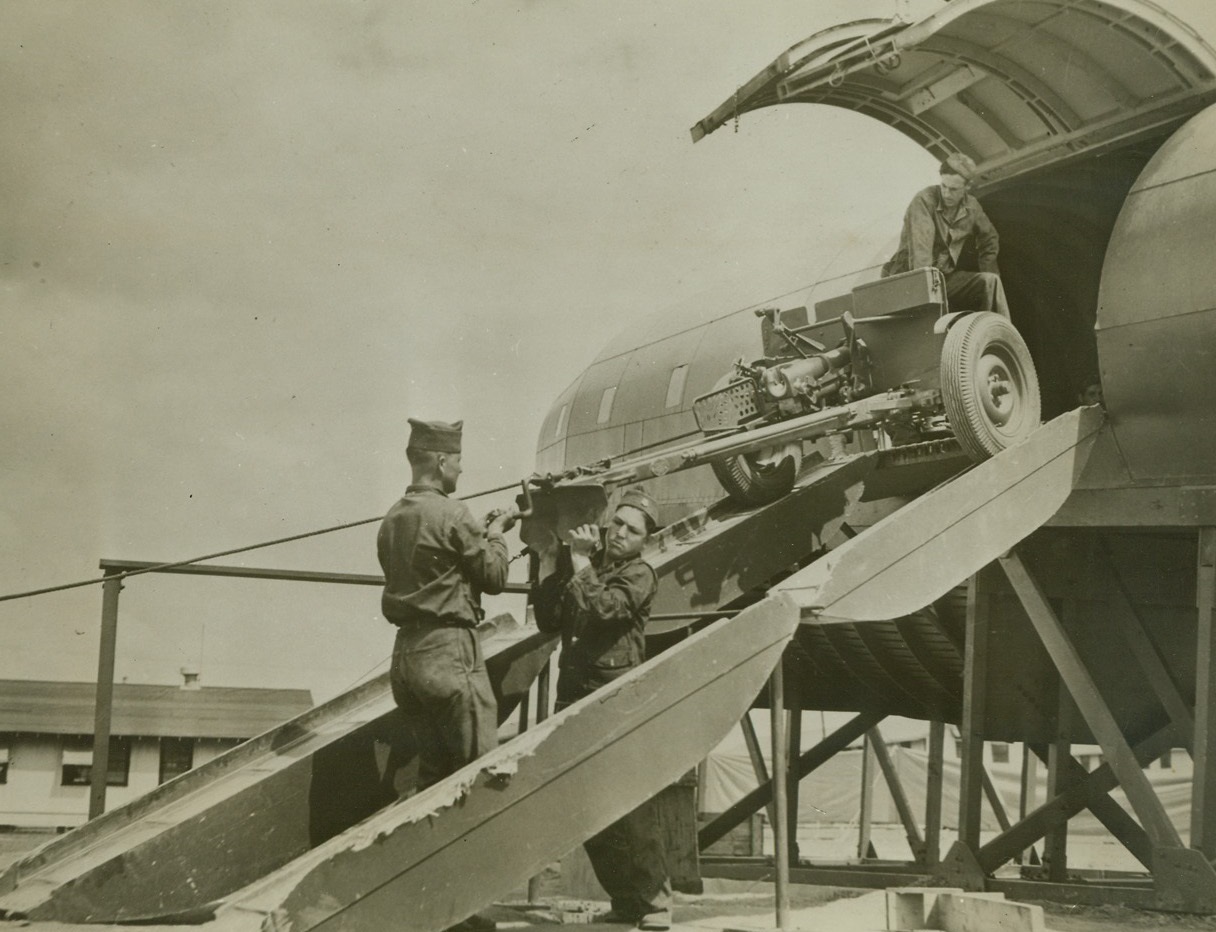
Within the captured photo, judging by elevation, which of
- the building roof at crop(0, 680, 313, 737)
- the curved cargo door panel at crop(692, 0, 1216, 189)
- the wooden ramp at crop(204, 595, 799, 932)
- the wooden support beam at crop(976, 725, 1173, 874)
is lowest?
the building roof at crop(0, 680, 313, 737)

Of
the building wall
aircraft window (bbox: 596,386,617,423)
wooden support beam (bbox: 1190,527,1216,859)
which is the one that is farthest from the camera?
the building wall

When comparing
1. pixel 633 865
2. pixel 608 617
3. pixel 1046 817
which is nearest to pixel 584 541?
pixel 608 617

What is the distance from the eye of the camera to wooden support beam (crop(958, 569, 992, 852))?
8.59 meters

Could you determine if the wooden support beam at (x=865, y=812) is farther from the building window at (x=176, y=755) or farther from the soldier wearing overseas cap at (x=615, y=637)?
the building window at (x=176, y=755)

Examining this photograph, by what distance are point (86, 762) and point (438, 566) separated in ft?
85.4

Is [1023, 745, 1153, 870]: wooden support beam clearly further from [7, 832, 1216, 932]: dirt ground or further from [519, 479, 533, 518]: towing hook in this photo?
[519, 479, 533, 518]: towing hook

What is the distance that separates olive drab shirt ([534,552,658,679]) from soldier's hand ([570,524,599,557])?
0.10 meters

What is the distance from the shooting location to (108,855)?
17.3 feet

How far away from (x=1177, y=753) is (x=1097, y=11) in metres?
30.4

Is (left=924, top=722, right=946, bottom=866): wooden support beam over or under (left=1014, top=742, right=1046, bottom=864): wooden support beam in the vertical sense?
over

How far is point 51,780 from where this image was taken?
27.4 metres

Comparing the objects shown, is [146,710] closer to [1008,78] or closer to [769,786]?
[769,786]

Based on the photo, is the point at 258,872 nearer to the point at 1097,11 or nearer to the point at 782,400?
the point at 782,400

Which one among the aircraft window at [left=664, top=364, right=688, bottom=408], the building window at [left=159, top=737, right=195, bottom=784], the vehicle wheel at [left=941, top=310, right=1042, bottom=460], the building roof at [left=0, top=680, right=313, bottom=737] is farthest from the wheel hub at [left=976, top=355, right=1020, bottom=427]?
the building window at [left=159, top=737, right=195, bottom=784]
